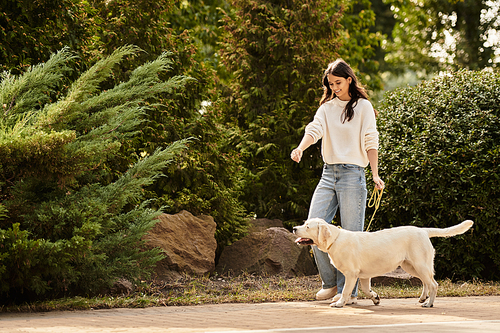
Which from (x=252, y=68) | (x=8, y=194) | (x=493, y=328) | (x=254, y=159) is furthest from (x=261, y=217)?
(x=493, y=328)

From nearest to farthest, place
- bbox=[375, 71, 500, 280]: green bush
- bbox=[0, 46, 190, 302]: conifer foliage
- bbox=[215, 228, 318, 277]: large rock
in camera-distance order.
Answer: bbox=[0, 46, 190, 302]: conifer foliage, bbox=[375, 71, 500, 280]: green bush, bbox=[215, 228, 318, 277]: large rock

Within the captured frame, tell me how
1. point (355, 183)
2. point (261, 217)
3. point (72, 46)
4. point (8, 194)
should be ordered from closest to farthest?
point (8, 194)
point (355, 183)
point (72, 46)
point (261, 217)

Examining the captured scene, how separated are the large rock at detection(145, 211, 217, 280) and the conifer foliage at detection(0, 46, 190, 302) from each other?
1227mm

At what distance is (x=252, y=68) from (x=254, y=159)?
2.00 m

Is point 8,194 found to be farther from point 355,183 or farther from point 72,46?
point 355,183

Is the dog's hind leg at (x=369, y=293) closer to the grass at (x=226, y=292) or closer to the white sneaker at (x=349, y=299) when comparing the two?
the white sneaker at (x=349, y=299)

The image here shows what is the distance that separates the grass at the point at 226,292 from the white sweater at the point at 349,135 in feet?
5.63

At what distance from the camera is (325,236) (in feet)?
17.3

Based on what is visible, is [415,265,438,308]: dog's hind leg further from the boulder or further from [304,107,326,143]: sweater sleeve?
the boulder

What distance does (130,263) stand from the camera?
5691mm

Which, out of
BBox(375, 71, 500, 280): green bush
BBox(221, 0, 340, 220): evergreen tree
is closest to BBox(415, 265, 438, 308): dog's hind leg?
BBox(375, 71, 500, 280): green bush

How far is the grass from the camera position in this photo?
529cm

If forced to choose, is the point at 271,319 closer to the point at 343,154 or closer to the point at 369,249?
the point at 369,249

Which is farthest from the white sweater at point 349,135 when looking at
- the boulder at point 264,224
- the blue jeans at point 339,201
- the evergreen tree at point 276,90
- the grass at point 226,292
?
the evergreen tree at point 276,90
